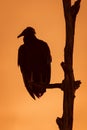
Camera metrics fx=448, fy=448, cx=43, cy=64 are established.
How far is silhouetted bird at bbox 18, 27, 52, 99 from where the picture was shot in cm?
138

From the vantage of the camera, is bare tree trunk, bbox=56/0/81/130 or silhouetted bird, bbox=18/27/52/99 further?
silhouetted bird, bbox=18/27/52/99

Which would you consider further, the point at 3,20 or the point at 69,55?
the point at 3,20

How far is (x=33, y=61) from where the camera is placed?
1.42m

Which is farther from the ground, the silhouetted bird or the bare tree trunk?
the silhouetted bird

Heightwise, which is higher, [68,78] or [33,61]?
[33,61]

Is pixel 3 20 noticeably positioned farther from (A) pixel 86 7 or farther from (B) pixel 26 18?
(A) pixel 86 7

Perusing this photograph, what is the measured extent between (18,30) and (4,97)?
294mm

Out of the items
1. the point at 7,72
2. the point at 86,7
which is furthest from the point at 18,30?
the point at 86,7

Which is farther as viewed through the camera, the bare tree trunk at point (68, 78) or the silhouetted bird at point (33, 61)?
the silhouetted bird at point (33, 61)

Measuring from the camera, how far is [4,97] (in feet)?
6.33

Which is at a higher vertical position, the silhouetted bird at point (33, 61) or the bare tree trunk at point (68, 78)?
the silhouetted bird at point (33, 61)

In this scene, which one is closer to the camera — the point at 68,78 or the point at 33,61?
the point at 68,78

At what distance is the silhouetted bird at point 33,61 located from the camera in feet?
4.54

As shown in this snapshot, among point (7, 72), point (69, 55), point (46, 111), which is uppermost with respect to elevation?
point (7, 72)
